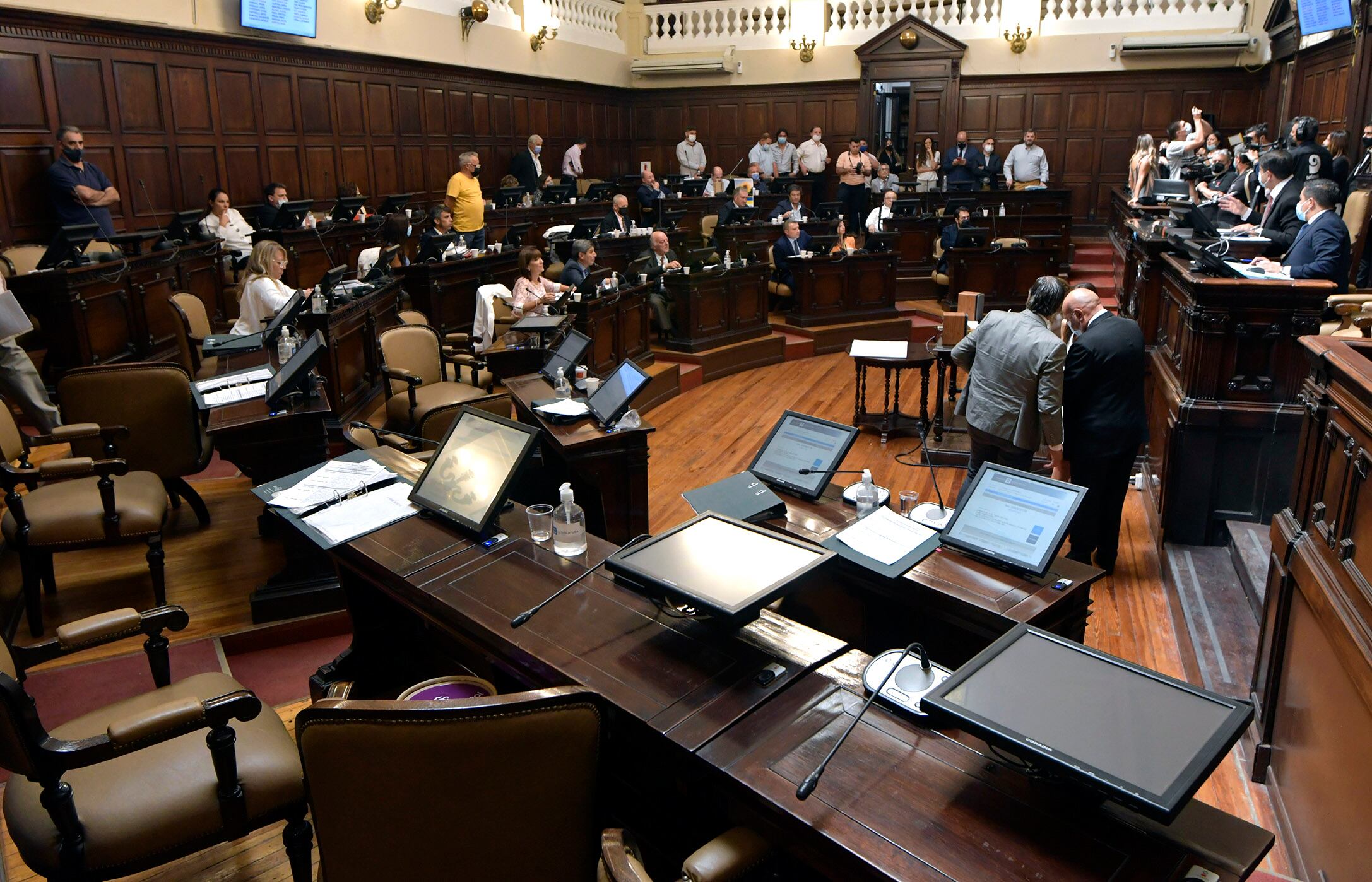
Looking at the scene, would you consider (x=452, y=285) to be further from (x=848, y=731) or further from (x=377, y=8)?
(x=848, y=731)

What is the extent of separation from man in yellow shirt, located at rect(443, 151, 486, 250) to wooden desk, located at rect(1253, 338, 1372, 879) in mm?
7662

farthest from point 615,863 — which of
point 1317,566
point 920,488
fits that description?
point 920,488

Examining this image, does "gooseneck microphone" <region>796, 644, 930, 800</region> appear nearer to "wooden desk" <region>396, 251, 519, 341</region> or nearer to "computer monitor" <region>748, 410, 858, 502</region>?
"computer monitor" <region>748, 410, 858, 502</region>

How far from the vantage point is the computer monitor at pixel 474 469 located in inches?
108

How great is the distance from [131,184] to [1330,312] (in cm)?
972

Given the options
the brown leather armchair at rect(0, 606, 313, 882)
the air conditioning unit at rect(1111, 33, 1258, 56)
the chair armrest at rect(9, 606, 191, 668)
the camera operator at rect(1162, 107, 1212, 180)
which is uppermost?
the air conditioning unit at rect(1111, 33, 1258, 56)

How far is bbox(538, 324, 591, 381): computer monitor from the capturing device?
16.2ft

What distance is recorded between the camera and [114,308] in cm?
648

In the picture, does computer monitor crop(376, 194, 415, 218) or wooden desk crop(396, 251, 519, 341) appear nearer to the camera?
wooden desk crop(396, 251, 519, 341)

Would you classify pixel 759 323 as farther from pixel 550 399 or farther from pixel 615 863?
pixel 615 863

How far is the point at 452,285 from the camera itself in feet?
26.9

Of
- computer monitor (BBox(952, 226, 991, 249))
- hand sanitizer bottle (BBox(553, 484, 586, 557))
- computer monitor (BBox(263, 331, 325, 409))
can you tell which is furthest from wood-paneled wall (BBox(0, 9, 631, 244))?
hand sanitizer bottle (BBox(553, 484, 586, 557))

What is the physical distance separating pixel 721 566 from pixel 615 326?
575 cm

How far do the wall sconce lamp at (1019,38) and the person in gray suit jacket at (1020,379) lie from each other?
11.2 metres
